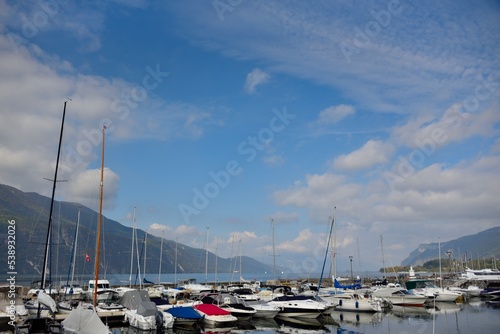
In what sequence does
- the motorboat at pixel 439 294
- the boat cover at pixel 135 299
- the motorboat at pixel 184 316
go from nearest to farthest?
the motorboat at pixel 184 316 → the boat cover at pixel 135 299 → the motorboat at pixel 439 294

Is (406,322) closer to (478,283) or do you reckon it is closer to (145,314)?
(145,314)

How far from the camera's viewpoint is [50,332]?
72.1ft

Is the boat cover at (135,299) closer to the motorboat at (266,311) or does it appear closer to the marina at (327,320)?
the marina at (327,320)

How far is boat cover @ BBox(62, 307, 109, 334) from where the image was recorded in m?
21.2

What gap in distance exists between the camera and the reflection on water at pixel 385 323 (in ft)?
103

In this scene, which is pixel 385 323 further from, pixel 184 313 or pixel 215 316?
pixel 184 313

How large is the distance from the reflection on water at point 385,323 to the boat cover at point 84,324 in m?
9.17

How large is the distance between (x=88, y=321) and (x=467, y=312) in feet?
126

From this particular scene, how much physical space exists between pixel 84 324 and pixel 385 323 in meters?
26.2

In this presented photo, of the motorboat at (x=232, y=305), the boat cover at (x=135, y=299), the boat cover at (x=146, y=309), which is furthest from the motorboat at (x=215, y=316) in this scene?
the boat cover at (x=135, y=299)

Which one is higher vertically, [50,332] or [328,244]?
[328,244]

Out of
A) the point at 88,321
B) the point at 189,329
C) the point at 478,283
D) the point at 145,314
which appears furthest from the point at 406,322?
the point at 478,283

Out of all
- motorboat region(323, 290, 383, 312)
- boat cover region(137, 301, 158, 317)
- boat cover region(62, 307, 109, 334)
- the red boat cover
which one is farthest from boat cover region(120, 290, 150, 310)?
motorboat region(323, 290, 383, 312)

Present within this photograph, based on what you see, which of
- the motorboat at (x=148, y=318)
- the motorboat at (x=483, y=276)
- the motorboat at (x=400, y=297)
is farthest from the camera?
the motorboat at (x=483, y=276)
